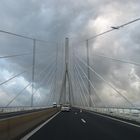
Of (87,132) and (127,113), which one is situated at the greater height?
(127,113)

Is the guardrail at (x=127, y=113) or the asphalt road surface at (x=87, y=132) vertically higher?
the guardrail at (x=127, y=113)

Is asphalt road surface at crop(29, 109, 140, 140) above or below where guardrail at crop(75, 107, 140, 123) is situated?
below

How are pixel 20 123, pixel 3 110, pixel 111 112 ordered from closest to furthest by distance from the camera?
1. pixel 20 123
2. pixel 111 112
3. pixel 3 110

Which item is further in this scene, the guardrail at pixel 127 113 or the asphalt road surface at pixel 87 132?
the guardrail at pixel 127 113

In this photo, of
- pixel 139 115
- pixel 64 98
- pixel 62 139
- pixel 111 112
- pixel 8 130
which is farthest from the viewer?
pixel 64 98

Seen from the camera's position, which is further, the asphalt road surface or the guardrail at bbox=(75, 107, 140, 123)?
the guardrail at bbox=(75, 107, 140, 123)

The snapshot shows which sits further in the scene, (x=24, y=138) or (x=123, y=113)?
(x=123, y=113)

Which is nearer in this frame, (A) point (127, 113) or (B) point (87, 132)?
(B) point (87, 132)

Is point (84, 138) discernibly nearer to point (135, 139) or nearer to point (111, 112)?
point (135, 139)

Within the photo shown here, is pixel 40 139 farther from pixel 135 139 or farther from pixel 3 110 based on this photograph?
pixel 3 110

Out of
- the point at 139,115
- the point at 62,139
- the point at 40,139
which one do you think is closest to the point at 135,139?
the point at 62,139

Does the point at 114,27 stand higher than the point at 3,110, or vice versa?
the point at 114,27

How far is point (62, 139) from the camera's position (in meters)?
12.4

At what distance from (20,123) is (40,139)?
2.54m
